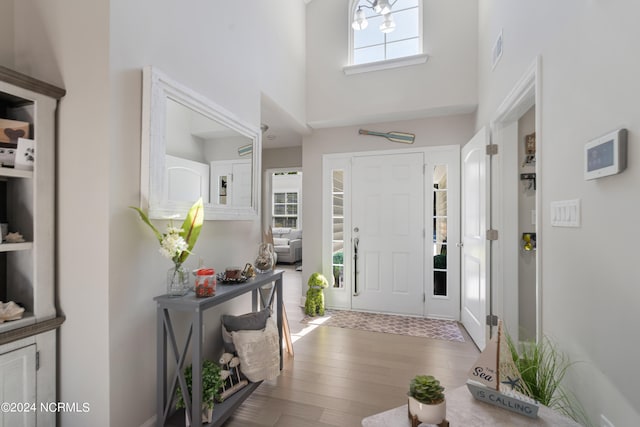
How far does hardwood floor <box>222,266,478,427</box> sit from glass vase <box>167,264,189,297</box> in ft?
2.90

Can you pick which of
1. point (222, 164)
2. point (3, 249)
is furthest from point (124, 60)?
point (3, 249)

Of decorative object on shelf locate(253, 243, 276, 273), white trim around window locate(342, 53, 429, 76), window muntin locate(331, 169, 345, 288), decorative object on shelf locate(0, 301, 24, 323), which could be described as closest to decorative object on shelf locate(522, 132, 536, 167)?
white trim around window locate(342, 53, 429, 76)

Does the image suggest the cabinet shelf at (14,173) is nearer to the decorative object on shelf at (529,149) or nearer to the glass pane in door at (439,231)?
the decorative object on shelf at (529,149)

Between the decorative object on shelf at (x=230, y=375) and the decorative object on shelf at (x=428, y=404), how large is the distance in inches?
55.9

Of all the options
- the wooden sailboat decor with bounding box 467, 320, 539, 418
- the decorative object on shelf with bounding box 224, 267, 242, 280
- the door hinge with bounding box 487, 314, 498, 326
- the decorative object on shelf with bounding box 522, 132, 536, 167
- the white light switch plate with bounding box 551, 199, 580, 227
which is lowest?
the door hinge with bounding box 487, 314, 498, 326

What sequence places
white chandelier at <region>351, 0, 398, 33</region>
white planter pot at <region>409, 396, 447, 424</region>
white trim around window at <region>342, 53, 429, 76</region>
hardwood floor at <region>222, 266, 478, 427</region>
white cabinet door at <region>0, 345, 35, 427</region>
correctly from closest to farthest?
1. white planter pot at <region>409, 396, 447, 424</region>
2. white cabinet door at <region>0, 345, 35, 427</region>
3. hardwood floor at <region>222, 266, 478, 427</region>
4. white chandelier at <region>351, 0, 398, 33</region>
5. white trim around window at <region>342, 53, 429, 76</region>

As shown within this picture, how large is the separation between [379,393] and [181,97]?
2.38 meters

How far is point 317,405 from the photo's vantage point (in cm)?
199

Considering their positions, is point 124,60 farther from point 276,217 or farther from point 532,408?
point 276,217

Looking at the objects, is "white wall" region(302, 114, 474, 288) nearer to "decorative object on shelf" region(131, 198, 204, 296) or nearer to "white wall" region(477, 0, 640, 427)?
"white wall" region(477, 0, 640, 427)

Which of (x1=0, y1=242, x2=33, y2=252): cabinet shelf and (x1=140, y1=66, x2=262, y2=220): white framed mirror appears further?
(x1=140, y1=66, x2=262, y2=220): white framed mirror

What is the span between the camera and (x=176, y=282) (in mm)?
1675

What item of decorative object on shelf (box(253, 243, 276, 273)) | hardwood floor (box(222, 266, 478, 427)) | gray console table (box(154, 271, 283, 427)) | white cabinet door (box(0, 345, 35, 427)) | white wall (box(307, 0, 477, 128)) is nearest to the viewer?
white cabinet door (box(0, 345, 35, 427))

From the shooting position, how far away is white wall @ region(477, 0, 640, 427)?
3.22ft
